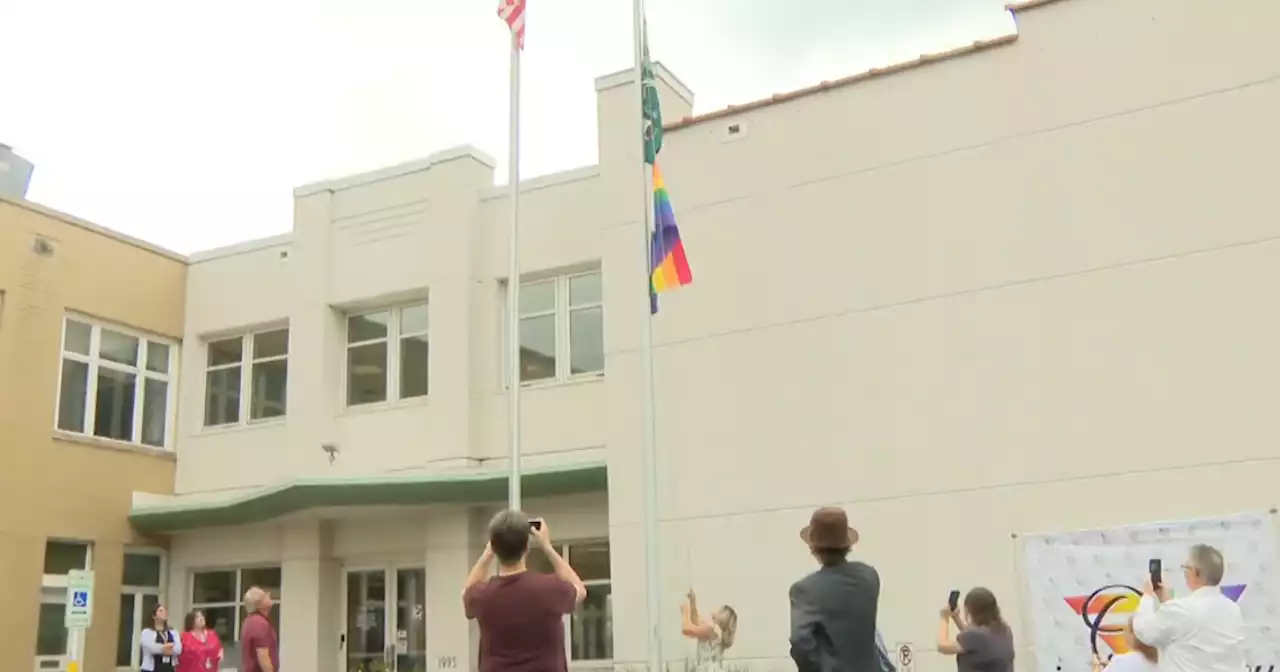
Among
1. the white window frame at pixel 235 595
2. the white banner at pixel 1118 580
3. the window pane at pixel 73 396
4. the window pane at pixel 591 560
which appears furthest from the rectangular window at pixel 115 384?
the white banner at pixel 1118 580

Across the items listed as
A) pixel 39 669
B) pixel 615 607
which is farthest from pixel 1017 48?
pixel 39 669

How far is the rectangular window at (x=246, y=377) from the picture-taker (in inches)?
755

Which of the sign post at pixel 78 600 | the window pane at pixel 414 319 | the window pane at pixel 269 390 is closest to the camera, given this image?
the sign post at pixel 78 600

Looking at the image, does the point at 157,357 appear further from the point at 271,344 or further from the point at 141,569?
the point at 141,569

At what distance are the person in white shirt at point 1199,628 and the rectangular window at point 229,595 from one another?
48.6 ft

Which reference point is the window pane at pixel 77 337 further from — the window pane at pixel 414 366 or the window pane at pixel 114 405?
the window pane at pixel 414 366

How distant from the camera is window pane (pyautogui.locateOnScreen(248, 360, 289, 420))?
62.7 feet

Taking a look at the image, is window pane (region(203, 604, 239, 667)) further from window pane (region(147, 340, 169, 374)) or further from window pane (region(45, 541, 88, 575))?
window pane (region(147, 340, 169, 374))

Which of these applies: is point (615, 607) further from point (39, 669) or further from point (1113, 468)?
point (39, 669)

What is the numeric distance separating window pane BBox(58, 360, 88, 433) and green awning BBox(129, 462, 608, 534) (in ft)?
8.59

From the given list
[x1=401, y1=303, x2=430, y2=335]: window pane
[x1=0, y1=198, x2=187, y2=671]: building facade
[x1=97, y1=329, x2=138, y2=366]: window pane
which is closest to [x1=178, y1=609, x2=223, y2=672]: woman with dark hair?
[x1=0, y1=198, x2=187, y2=671]: building facade

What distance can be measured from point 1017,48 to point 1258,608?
19.2 ft

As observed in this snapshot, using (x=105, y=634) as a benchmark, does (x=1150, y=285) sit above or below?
above

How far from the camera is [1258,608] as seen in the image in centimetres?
1053
